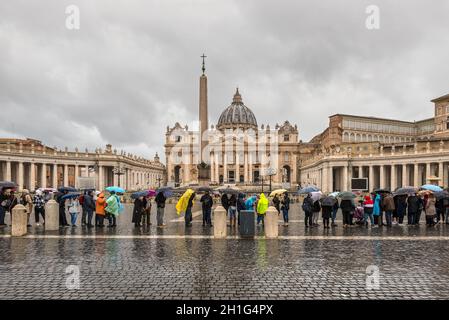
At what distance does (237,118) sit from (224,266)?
127938 mm

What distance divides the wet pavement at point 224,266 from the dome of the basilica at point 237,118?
12137 centimetres

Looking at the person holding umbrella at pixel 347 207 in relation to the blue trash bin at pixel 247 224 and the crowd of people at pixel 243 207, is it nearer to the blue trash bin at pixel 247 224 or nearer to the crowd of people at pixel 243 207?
the crowd of people at pixel 243 207

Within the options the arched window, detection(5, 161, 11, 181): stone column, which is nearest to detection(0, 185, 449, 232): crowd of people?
detection(5, 161, 11, 181): stone column

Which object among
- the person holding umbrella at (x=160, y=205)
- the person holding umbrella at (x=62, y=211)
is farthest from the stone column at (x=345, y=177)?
the person holding umbrella at (x=62, y=211)

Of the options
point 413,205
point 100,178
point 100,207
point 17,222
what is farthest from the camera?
point 100,178

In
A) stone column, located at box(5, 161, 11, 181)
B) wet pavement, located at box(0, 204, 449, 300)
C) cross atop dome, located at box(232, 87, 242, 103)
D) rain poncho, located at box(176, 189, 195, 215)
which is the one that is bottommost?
wet pavement, located at box(0, 204, 449, 300)

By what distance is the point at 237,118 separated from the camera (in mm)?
136375

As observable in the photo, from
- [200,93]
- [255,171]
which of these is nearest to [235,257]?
[200,93]

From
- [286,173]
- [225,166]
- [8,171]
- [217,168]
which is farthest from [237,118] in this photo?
[8,171]

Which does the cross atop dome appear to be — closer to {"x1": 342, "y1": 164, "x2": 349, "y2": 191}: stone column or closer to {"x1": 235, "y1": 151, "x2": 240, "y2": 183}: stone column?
{"x1": 235, "y1": 151, "x2": 240, "y2": 183}: stone column

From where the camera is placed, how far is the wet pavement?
7.48 m

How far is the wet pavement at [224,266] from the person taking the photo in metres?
7.48

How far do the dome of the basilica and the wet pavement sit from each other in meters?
121

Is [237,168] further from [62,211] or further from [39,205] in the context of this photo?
[39,205]
